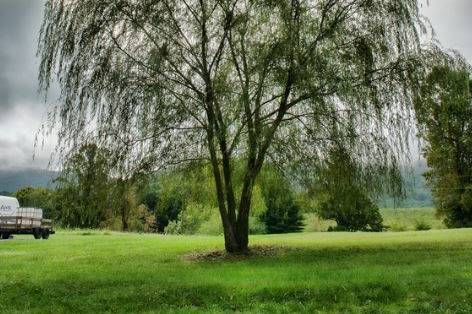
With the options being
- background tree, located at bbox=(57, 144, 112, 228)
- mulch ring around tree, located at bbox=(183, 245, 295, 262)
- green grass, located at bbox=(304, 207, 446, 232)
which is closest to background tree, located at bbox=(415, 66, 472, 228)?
mulch ring around tree, located at bbox=(183, 245, 295, 262)

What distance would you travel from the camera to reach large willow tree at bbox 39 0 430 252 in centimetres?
1523

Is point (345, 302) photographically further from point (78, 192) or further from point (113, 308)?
point (78, 192)

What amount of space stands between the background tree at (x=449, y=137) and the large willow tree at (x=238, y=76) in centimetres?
74

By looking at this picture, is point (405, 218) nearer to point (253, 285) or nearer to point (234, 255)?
point (234, 255)

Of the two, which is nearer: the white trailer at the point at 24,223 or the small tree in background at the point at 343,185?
the small tree in background at the point at 343,185

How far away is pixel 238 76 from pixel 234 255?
6185 millimetres

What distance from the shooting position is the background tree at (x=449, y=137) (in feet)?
54.3

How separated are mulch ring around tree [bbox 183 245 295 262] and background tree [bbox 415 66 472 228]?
6.47 metres

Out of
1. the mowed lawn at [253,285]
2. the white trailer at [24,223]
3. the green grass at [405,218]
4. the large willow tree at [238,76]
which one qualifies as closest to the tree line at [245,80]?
the large willow tree at [238,76]

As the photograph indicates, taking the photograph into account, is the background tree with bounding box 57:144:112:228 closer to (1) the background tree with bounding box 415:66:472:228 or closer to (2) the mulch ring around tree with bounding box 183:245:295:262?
(2) the mulch ring around tree with bounding box 183:245:295:262

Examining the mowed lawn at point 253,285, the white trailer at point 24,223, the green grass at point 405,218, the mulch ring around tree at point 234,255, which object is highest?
the green grass at point 405,218

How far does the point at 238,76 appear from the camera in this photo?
18375mm

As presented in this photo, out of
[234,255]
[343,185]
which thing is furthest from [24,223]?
[343,185]

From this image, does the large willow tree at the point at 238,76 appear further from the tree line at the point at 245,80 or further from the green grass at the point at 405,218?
the green grass at the point at 405,218
